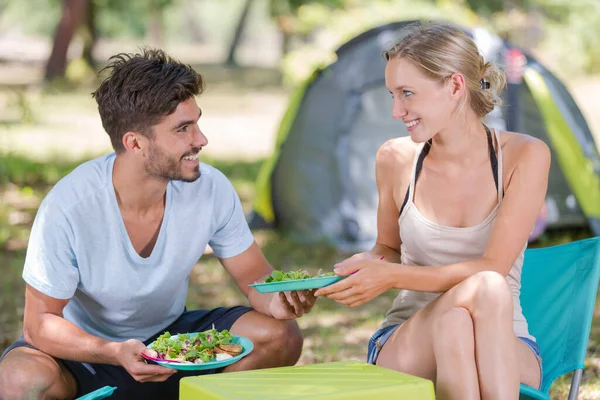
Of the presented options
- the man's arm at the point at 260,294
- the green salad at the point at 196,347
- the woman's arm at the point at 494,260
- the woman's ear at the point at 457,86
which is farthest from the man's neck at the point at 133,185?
the woman's ear at the point at 457,86

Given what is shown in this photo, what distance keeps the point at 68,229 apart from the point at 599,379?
83.6 inches

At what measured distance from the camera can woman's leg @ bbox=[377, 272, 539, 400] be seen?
240 cm

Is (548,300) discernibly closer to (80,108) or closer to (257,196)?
(257,196)

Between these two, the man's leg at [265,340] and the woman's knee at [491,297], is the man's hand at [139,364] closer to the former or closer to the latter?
the man's leg at [265,340]

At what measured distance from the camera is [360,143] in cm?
624

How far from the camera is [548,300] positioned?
3.06 metres

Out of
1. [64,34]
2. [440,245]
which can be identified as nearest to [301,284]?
[440,245]

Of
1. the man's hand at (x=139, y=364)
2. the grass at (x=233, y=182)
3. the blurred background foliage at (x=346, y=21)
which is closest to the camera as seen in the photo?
the man's hand at (x=139, y=364)

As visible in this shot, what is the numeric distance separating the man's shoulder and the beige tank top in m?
0.93

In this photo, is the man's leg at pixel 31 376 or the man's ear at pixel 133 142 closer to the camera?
the man's leg at pixel 31 376

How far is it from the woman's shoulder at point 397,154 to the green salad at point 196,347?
75 centimetres

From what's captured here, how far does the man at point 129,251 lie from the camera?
8.96 ft

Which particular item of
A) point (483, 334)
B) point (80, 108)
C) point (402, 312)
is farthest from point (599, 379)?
point (80, 108)

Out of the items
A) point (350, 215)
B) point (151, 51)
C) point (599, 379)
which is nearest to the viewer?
point (151, 51)
